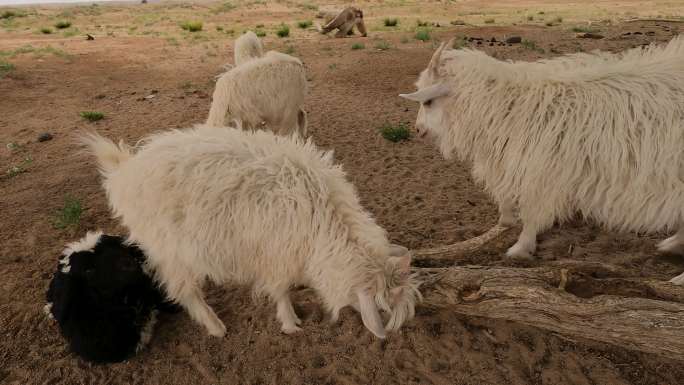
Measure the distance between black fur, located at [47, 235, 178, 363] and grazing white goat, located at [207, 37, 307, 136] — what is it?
256 cm

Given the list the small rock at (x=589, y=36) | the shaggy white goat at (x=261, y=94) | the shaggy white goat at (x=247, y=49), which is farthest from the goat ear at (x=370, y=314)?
the small rock at (x=589, y=36)

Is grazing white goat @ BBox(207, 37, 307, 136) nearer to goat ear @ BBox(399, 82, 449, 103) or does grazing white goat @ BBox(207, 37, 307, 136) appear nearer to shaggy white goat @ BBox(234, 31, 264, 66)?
shaggy white goat @ BBox(234, 31, 264, 66)

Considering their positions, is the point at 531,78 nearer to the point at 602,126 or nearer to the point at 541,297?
the point at 602,126

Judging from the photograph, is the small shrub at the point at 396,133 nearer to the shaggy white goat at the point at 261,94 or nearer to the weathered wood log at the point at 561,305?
the shaggy white goat at the point at 261,94

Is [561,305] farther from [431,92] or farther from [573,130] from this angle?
[431,92]

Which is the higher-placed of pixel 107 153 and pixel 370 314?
pixel 107 153

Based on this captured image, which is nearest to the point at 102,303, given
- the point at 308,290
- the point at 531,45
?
the point at 308,290

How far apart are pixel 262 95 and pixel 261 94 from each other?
19 millimetres

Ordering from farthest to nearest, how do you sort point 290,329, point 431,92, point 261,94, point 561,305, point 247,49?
point 247,49 < point 261,94 < point 431,92 < point 290,329 < point 561,305

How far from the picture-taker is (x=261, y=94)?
548 centimetres

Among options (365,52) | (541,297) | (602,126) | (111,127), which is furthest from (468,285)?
(365,52)

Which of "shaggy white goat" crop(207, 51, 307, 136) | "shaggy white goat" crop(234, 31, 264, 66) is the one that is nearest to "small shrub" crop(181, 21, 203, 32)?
"shaggy white goat" crop(234, 31, 264, 66)

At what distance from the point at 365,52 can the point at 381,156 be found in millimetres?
8643

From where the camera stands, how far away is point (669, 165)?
2.87m
